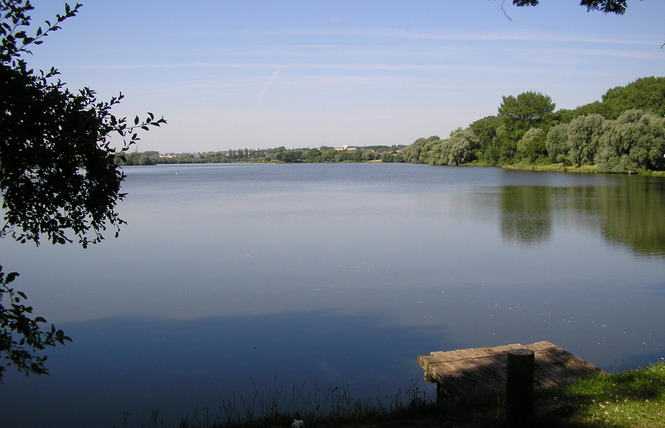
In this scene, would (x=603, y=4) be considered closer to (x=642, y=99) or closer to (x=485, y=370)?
(x=485, y=370)

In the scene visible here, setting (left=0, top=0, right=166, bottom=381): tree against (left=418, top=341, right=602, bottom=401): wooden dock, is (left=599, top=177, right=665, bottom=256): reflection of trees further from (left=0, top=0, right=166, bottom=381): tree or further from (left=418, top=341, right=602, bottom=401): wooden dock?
(left=0, top=0, right=166, bottom=381): tree

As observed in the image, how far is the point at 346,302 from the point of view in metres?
10.8

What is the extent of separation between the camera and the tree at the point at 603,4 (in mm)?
7258

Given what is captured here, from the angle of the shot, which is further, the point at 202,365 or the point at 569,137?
the point at 569,137

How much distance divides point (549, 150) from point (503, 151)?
53.7 ft

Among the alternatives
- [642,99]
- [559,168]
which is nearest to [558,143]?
[559,168]

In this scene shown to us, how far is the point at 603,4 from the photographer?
7355 millimetres

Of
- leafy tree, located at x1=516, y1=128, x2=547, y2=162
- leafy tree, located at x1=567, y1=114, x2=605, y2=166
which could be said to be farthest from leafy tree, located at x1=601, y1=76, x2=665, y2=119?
leafy tree, located at x1=567, y1=114, x2=605, y2=166

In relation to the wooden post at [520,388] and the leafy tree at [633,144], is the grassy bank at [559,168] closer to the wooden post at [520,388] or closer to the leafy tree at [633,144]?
the leafy tree at [633,144]

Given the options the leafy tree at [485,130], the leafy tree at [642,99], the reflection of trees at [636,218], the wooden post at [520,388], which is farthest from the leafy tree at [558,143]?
the wooden post at [520,388]

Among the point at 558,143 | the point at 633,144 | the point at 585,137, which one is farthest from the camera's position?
the point at 558,143

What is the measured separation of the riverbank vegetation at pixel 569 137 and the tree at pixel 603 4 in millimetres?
28471

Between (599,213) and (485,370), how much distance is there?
20.1 m

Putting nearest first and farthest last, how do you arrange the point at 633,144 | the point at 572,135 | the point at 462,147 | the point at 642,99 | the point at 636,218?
the point at 636,218
the point at 633,144
the point at 572,135
the point at 642,99
the point at 462,147
